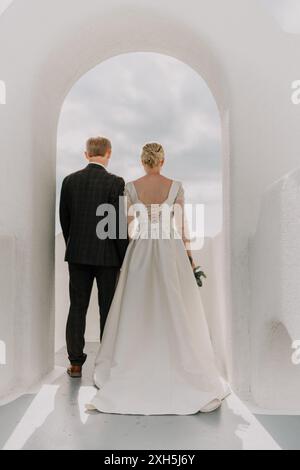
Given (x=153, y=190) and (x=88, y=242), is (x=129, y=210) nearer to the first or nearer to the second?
(x=153, y=190)

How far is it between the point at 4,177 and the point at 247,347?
217cm

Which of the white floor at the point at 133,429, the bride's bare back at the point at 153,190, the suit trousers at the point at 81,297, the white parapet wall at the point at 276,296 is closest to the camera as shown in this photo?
the white floor at the point at 133,429

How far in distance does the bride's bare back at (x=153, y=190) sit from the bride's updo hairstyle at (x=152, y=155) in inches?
5.3

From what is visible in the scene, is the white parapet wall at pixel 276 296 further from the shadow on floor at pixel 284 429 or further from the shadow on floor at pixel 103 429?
the shadow on floor at pixel 103 429

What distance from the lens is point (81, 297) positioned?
4016 millimetres

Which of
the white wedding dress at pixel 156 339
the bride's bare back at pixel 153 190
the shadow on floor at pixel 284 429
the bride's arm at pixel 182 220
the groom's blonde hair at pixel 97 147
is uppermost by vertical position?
the groom's blonde hair at pixel 97 147

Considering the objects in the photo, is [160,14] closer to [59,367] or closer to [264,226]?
[264,226]

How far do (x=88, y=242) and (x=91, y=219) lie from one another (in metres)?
0.18

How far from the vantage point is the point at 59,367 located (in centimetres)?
441

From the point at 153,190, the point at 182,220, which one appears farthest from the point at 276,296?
the point at 153,190

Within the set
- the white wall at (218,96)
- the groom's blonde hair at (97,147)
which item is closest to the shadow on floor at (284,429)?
the white wall at (218,96)

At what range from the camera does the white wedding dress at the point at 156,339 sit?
127 inches

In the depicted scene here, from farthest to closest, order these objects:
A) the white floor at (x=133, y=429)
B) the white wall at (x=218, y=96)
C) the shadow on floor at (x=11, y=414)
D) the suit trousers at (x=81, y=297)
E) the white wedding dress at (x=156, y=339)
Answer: the suit trousers at (x=81, y=297)
the white wall at (x=218, y=96)
the white wedding dress at (x=156, y=339)
the shadow on floor at (x=11, y=414)
the white floor at (x=133, y=429)
